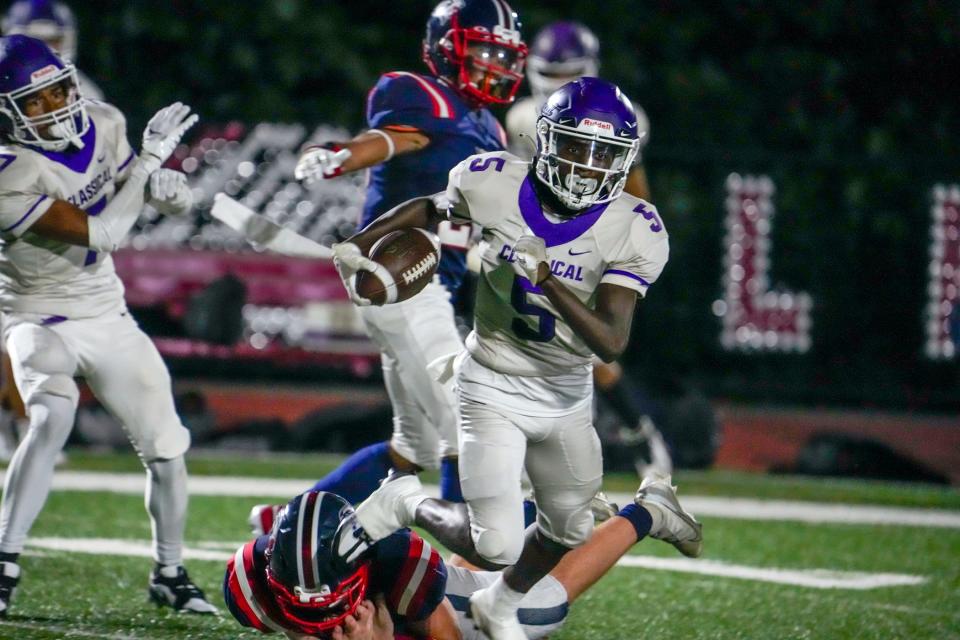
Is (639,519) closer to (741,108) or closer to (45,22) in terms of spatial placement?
(45,22)

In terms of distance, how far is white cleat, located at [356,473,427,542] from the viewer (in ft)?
9.86

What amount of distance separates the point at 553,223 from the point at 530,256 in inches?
10.4

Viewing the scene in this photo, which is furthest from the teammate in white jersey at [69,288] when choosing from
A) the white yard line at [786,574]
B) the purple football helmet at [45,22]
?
the purple football helmet at [45,22]

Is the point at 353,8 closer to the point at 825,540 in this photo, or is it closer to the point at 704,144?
the point at 704,144

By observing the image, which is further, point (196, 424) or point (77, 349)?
point (196, 424)

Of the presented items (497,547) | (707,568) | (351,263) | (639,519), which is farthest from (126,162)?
(707,568)

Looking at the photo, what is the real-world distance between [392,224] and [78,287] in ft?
3.10

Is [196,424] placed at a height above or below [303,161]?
below

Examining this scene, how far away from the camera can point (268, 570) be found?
9.27 ft

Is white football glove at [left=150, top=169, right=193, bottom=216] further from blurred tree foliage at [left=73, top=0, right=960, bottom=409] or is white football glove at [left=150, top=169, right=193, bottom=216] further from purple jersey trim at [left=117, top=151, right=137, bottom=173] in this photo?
blurred tree foliage at [left=73, top=0, right=960, bottom=409]

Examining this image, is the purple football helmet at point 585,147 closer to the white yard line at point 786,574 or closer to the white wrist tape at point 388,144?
the white wrist tape at point 388,144

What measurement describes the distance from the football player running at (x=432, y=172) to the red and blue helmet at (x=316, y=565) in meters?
0.96

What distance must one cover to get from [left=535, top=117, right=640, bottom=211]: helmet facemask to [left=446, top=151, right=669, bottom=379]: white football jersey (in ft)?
0.22

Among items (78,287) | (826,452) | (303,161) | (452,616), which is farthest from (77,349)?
(826,452)
